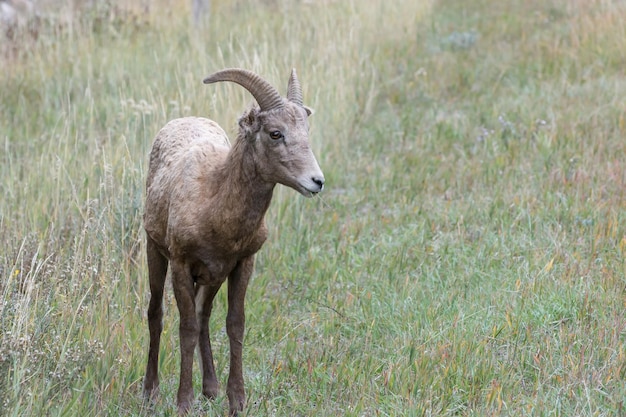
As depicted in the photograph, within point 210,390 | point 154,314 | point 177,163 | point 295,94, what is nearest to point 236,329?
→ point 210,390

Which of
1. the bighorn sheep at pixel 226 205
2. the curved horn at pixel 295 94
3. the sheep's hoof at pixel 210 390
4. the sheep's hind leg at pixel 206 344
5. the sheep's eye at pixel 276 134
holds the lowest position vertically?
the sheep's hoof at pixel 210 390

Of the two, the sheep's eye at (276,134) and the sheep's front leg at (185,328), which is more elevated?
the sheep's eye at (276,134)

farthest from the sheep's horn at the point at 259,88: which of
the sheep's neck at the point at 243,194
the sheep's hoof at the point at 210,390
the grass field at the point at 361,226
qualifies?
the sheep's hoof at the point at 210,390

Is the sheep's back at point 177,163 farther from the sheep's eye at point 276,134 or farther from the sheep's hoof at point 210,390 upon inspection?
the sheep's hoof at point 210,390

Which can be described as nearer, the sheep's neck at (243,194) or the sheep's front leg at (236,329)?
the sheep's neck at (243,194)

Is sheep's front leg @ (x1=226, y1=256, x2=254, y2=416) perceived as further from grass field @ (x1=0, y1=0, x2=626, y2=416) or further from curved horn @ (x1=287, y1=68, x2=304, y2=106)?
curved horn @ (x1=287, y1=68, x2=304, y2=106)

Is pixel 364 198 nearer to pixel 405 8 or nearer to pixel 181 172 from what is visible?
pixel 181 172

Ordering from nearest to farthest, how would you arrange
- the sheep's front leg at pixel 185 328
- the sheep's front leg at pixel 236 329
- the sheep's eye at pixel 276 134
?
the sheep's eye at pixel 276 134
the sheep's front leg at pixel 185 328
the sheep's front leg at pixel 236 329

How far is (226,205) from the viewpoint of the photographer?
468 centimetres

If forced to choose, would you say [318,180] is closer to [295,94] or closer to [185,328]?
[295,94]

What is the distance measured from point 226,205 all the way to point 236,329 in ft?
2.40

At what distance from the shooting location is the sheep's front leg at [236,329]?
4.92 m

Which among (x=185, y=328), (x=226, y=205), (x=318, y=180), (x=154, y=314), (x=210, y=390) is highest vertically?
(x=318, y=180)

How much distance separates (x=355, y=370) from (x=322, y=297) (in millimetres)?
1209
